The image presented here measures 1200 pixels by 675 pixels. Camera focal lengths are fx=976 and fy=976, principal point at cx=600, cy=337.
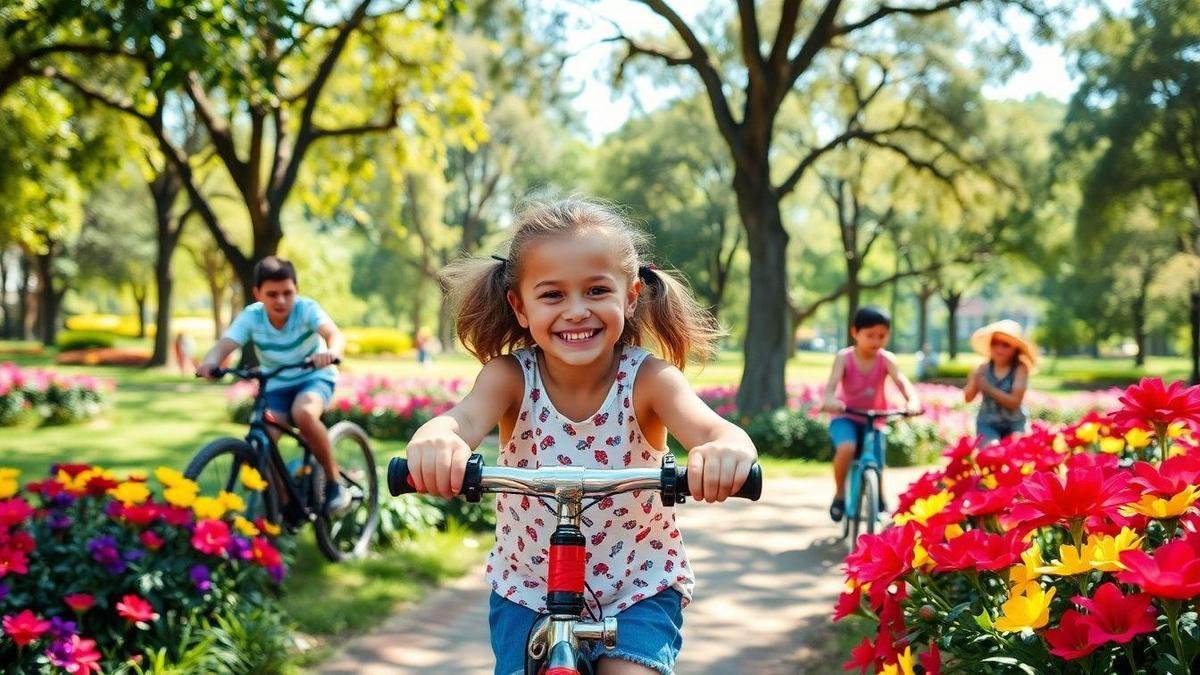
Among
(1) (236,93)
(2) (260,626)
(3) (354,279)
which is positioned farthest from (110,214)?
(2) (260,626)

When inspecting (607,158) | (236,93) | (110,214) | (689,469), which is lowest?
(689,469)

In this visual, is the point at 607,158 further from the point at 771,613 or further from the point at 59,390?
the point at 771,613

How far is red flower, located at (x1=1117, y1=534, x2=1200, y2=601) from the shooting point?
175 centimetres

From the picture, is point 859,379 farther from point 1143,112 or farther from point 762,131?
point 1143,112

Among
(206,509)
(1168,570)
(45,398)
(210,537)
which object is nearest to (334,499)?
(206,509)

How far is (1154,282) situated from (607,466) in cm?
2922

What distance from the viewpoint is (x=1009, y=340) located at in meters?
6.96

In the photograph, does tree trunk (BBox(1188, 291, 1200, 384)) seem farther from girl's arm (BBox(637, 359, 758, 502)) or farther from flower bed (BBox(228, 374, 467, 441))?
girl's arm (BBox(637, 359, 758, 502))

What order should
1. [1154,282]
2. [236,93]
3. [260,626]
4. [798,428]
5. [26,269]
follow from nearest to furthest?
[260,626]
[236,93]
[798,428]
[1154,282]
[26,269]

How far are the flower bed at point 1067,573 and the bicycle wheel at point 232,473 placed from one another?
3279 mm

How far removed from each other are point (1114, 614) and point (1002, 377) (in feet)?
18.0

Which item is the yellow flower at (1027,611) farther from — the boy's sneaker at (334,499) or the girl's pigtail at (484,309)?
the boy's sneaker at (334,499)

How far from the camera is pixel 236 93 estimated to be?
24.5 ft

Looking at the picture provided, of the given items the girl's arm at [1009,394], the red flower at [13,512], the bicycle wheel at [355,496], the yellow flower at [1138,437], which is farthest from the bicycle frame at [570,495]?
the girl's arm at [1009,394]
